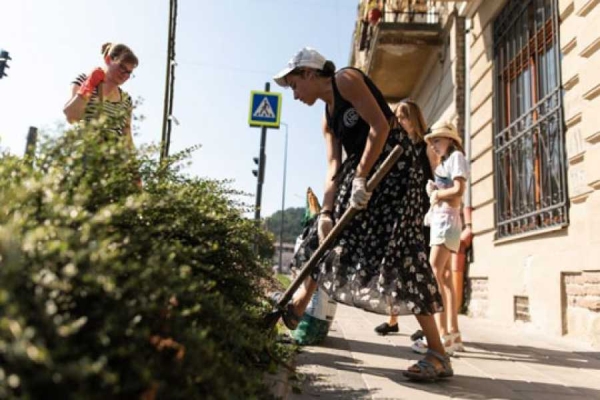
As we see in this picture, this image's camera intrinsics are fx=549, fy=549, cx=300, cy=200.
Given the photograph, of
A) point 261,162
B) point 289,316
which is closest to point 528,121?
point 289,316

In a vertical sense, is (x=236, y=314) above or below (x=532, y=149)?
below

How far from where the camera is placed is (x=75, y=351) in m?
1.00

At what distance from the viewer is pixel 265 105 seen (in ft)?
34.2

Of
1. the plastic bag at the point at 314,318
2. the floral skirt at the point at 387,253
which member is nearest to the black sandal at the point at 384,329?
the plastic bag at the point at 314,318

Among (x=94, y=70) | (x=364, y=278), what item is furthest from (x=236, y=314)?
(x=94, y=70)

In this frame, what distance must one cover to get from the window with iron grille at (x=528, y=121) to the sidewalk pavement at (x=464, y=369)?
4.63 ft

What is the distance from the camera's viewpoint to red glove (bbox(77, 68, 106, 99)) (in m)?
3.34

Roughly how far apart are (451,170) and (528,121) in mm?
2858

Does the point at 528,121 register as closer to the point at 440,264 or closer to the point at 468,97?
the point at 468,97

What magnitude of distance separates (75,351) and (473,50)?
842 cm

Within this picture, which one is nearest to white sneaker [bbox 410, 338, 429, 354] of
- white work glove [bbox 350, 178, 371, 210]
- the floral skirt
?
the floral skirt

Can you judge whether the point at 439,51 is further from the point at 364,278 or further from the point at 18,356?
the point at 18,356

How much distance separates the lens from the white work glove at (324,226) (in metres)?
3.12

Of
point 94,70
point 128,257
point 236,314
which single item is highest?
point 94,70
